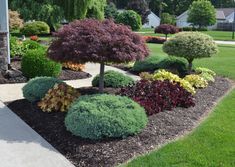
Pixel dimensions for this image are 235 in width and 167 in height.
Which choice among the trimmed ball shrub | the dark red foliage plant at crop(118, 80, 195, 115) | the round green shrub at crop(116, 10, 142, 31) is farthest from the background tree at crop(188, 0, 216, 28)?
the dark red foliage plant at crop(118, 80, 195, 115)

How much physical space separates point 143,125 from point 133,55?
4.73ft

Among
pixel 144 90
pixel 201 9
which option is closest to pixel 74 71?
pixel 144 90

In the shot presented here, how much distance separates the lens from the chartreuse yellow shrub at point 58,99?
739 cm

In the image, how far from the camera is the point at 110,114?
619 centimetres

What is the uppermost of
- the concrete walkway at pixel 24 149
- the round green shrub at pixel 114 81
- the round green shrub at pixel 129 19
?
the round green shrub at pixel 129 19

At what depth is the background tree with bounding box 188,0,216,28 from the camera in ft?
187

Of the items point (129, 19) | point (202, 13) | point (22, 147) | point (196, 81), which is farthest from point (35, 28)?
point (202, 13)

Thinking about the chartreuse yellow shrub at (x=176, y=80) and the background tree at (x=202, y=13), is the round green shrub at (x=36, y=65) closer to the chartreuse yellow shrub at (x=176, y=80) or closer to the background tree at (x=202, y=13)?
the chartreuse yellow shrub at (x=176, y=80)

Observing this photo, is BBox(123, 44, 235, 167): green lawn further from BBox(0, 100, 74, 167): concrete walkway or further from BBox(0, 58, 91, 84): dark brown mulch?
BBox(0, 58, 91, 84): dark brown mulch

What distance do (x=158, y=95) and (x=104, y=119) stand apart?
2152 mm

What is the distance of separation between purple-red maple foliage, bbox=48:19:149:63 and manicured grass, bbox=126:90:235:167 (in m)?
1.87

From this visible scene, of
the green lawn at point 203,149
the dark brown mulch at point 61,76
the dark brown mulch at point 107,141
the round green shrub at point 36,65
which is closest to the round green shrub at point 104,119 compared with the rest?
the dark brown mulch at point 107,141

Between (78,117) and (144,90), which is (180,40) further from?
(78,117)

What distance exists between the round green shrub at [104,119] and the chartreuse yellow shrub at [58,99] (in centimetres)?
88
